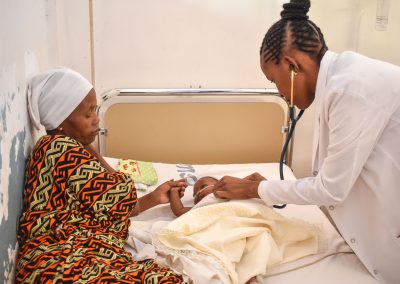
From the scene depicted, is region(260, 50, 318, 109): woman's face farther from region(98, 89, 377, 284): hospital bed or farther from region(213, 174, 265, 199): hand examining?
region(98, 89, 377, 284): hospital bed

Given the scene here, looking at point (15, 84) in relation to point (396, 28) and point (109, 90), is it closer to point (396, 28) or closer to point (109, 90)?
point (109, 90)

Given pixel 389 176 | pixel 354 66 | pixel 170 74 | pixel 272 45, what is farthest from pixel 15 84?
pixel 170 74

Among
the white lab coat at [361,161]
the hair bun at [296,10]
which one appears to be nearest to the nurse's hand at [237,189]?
the white lab coat at [361,161]

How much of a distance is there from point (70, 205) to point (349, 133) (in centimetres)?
89

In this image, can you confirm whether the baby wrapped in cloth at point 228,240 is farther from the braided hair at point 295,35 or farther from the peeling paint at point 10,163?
the braided hair at point 295,35

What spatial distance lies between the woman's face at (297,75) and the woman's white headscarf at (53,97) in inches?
26.3

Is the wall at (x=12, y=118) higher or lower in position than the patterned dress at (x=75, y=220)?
higher

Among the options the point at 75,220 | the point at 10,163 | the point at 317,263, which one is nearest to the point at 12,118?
the point at 10,163

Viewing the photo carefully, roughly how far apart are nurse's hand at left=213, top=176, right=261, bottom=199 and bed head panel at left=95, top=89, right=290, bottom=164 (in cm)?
104

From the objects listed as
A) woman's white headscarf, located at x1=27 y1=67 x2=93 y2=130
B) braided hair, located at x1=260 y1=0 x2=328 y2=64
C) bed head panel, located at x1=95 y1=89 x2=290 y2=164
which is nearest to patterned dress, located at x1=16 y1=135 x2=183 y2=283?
woman's white headscarf, located at x1=27 y1=67 x2=93 y2=130

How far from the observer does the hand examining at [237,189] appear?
1.58 meters

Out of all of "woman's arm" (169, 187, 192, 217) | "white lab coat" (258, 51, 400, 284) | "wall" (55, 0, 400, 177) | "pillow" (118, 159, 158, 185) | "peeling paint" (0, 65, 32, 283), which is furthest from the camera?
"wall" (55, 0, 400, 177)

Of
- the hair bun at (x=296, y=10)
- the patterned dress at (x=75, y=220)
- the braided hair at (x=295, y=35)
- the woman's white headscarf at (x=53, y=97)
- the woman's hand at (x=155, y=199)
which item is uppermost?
the hair bun at (x=296, y=10)

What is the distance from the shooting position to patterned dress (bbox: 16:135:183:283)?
4.09 feet
